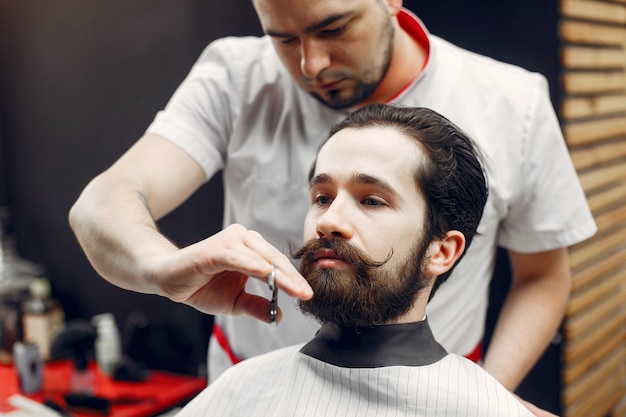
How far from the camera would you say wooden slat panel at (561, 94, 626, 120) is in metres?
2.20

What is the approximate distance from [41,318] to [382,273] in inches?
78.6

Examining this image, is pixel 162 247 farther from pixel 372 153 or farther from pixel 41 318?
pixel 41 318

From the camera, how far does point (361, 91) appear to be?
4.93ft

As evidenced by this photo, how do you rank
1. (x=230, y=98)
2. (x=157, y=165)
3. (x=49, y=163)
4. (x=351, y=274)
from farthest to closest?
(x=49, y=163) < (x=230, y=98) < (x=157, y=165) < (x=351, y=274)

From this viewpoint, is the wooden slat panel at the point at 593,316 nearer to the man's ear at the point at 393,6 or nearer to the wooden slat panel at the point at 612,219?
the wooden slat panel at the point at 612,219

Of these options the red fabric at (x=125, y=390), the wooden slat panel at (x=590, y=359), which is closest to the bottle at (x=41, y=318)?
the red fabric at (x=125, y=390)

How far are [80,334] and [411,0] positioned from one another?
172cm

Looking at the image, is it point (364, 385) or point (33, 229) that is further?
point (33, 229)

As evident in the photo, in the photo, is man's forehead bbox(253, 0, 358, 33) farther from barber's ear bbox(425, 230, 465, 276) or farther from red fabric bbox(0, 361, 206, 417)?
red fabric bbox(0, 361, 206, 417)

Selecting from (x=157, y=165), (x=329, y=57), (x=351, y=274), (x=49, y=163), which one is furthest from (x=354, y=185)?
(x=49, y=163)

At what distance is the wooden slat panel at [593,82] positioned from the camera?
2197mm

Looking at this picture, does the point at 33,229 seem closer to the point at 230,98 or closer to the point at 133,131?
the point at 133,131

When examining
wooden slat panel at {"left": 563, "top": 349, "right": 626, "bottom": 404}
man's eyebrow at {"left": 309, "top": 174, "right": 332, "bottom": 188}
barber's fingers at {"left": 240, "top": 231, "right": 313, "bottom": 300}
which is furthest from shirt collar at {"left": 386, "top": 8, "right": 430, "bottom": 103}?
wooden slat panel at {"left": 563, "top": 349, "right": 626, "bottom": 404}

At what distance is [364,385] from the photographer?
1245 millimetres
